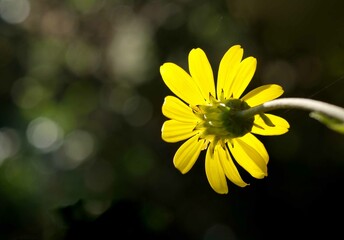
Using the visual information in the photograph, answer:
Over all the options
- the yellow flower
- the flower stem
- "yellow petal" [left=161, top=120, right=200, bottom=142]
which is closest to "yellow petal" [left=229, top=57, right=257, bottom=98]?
the yellow flower

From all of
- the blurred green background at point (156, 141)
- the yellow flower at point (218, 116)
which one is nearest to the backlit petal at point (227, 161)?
the yellow flower at point (218, 116)

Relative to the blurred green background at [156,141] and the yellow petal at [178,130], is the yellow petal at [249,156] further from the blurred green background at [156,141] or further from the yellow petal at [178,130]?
the blurred green background at [156,141]

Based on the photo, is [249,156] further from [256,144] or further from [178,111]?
[178,111]

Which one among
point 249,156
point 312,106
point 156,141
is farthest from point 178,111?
point 156,141

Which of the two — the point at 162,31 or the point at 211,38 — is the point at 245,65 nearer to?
the point at 211,38

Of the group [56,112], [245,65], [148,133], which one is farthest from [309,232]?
[245,65]
